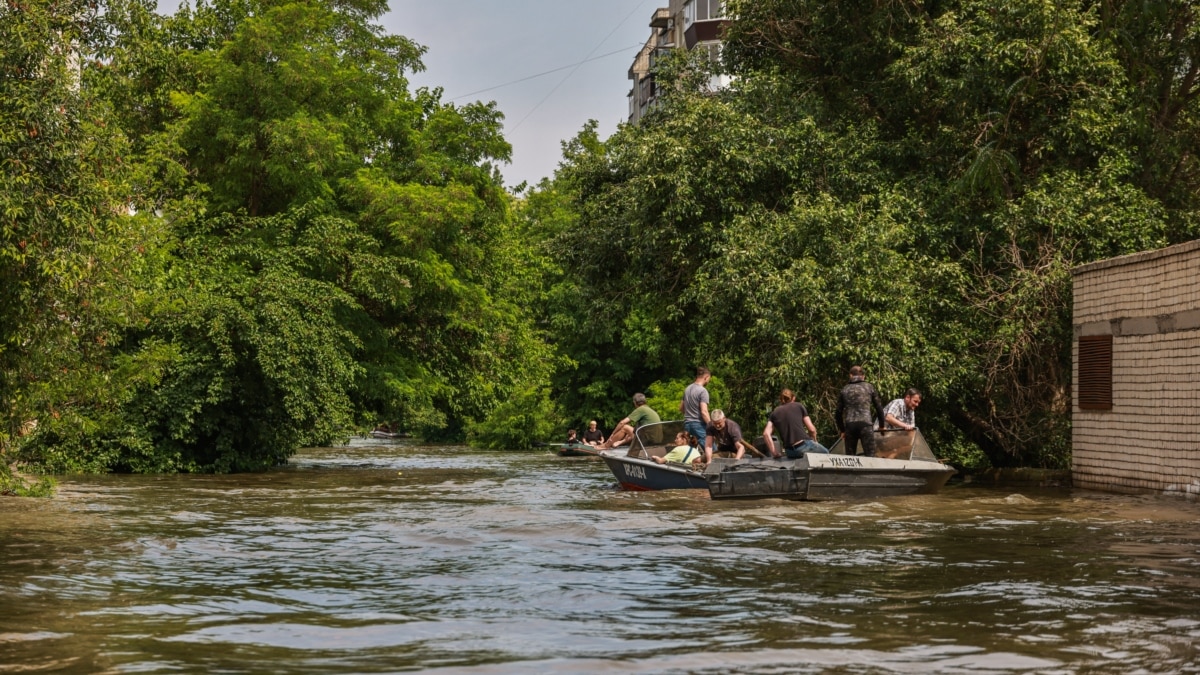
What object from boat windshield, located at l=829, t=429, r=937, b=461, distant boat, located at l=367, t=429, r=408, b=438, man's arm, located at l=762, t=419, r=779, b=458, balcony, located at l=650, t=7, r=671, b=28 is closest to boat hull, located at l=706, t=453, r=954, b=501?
man's arm, located at l=762, t=419, r=779, b=458

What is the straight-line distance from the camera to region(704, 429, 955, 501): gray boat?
2073 cm

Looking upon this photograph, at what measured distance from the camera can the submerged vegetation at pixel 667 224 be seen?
24.2m

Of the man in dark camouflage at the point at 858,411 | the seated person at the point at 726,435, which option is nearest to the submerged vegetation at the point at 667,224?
the seated person at the point at 726,435

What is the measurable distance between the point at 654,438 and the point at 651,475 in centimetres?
132

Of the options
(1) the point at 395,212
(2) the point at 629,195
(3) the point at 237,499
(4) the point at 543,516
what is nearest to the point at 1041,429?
(2) the point at 629,195

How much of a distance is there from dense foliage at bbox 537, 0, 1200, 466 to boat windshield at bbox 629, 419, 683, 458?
7.97 feet

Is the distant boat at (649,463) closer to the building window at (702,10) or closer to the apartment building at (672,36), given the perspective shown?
the apartment building at (672,36)

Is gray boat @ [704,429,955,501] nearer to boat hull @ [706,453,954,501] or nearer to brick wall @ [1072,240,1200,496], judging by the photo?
boat hull @ [706,453,954,501]

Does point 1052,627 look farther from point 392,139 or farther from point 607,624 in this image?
point 392,139

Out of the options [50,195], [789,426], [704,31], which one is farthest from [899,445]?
[704,31]

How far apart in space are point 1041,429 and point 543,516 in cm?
1241

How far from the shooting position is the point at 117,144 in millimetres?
16891

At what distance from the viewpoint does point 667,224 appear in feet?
101

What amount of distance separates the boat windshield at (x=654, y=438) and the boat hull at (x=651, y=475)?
1.06ft
